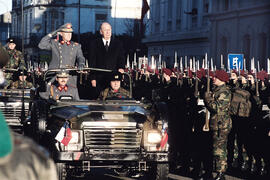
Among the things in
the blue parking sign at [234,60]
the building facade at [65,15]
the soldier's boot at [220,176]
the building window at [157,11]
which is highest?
the building facade at [65,15]

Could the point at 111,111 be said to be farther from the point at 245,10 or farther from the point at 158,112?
the point at 245,10

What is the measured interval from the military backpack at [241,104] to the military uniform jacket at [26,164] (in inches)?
454

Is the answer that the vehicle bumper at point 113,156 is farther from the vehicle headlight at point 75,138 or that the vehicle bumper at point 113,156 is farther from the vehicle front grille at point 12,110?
the vehicle front grille at point 12,110

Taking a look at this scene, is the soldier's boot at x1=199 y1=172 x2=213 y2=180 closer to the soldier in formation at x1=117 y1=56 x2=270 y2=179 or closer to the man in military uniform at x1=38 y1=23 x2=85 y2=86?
the soldier in formation at x1=117 y1=56 x2=270 y2=179

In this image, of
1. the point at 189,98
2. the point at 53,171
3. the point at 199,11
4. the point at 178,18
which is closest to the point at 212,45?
the point at 199,11

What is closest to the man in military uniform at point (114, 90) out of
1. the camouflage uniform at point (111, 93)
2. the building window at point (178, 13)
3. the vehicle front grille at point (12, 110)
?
the camouflage uniform at point (111, 93)

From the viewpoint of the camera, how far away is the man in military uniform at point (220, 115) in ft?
37.1

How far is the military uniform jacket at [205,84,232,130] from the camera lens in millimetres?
11312

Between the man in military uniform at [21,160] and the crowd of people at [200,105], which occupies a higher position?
the man in military uniform at [21,160]

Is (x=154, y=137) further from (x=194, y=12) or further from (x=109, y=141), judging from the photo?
(x=194, y=12)

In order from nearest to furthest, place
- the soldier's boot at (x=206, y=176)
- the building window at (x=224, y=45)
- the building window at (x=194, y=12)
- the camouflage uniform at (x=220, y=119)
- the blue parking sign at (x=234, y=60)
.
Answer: the camouflage uniform at (x=220, y=119)
the soldier's boot at (x=206, y=176)
the blue parking sign at (x=234, y=60)
the building window at (x=224, y=45)
the building window at (x=194, y=12)

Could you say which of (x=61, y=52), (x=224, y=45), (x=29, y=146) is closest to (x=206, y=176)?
(x=61, y=52)

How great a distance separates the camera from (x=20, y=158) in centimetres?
146

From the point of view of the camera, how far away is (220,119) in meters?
11.5
